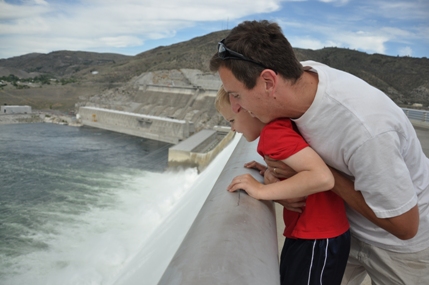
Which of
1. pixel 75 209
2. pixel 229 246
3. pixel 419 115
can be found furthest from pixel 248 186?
pixel 419 115

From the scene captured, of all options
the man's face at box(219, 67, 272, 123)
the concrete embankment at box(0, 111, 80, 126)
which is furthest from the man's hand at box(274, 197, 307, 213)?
the concrete embankment at box(0, 111, 80, 126)

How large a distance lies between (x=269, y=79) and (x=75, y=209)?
9.50 m

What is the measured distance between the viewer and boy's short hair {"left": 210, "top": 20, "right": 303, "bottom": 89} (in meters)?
1.11

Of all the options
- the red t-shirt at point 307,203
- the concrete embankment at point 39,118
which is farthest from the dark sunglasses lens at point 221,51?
the concrete embankment at point 39,118

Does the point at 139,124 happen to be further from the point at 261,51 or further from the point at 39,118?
the point at 261,51


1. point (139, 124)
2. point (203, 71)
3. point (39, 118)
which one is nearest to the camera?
point (139, 124)

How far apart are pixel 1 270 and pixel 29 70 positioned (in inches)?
2950

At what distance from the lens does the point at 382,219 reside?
1.16m

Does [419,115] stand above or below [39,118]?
above

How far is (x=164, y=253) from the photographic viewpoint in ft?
9.12

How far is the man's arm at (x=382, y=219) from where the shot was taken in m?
1.12

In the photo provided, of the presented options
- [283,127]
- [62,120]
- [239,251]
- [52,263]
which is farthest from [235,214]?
[62,120]

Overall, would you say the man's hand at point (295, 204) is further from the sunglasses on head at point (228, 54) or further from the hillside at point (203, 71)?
the hillside at point (203, 71)

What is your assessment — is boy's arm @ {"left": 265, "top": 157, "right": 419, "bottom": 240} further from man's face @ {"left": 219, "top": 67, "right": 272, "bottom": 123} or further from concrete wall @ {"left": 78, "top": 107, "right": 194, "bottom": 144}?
concrete wall @ {"left": 78, "top": 107, "right": 194, "bottom": 144}
